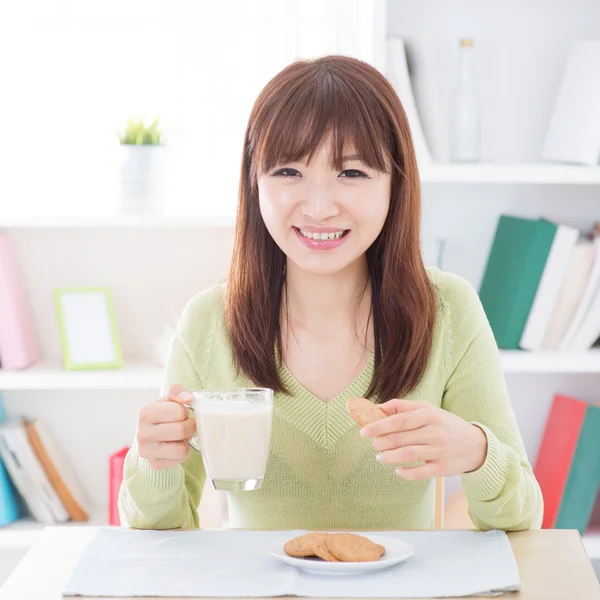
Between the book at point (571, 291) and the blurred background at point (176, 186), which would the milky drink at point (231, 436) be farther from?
the book at point (571, 291)

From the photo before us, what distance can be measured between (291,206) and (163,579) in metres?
0.59

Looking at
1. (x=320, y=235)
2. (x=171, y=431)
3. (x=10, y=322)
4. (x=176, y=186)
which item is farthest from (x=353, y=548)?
(x=176, y=186)

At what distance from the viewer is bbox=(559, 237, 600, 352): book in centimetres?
231

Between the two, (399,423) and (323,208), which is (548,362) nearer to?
(323,208)

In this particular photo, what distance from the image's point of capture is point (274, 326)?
1.58 m

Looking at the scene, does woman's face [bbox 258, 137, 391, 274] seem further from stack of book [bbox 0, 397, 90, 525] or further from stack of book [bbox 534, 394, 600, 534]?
stack of book [bbox 0, 397, 90, 525]

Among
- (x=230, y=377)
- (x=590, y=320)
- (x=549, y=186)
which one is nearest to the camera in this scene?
(x=230, y=377)

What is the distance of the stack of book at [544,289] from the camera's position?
2279 mm

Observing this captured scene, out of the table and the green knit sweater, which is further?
the green knit sweater

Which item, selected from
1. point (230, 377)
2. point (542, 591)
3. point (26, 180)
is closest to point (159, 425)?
point (230, 377)

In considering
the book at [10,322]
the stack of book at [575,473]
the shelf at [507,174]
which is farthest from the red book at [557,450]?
the book at [10,322]

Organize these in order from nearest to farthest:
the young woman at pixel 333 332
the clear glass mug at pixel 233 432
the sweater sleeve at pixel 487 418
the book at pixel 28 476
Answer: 1. the clear glass mug at pixel 233 432
2. the sweater sleeve at pixel 487 418
3. the young woman at pixel 333 332
4. the book at pixel 28 476

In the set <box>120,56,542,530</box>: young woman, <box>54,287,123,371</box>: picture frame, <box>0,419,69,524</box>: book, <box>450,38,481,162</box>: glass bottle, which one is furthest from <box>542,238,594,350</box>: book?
<box>0,419,69,524</box>: book

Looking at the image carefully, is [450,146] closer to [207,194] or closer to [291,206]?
[207,194]
